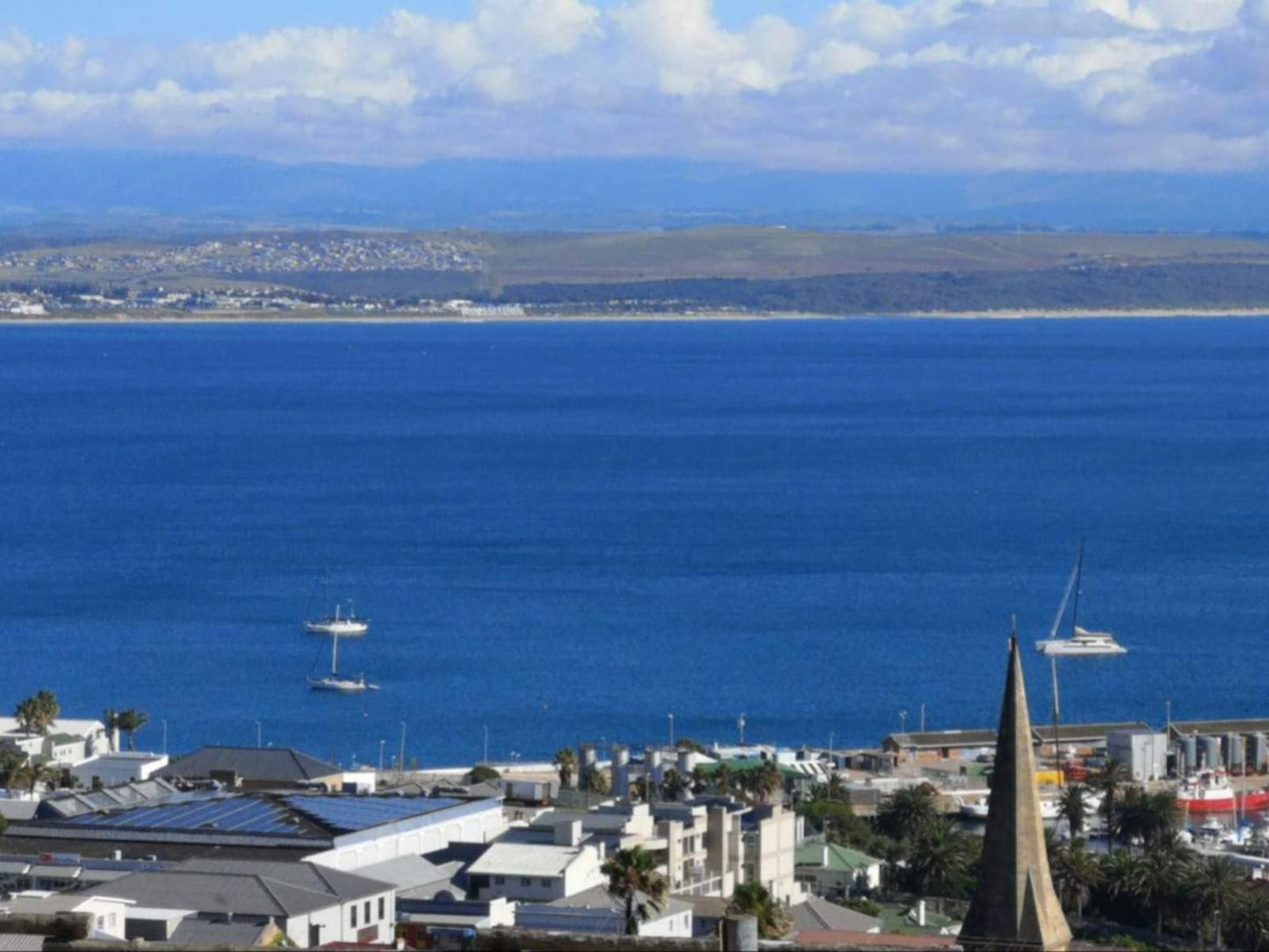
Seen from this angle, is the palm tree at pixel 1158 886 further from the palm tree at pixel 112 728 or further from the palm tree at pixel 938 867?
the palm tree at pixel 112 728

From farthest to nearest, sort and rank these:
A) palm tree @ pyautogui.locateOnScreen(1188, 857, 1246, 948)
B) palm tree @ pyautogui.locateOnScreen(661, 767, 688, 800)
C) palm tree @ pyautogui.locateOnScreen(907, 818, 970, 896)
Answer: palm tree @ pyautogui.locateOnScreen(661, 767, 688, 800)
palm tree @ pyautogui.locateOnScreen(907, 818, 970, 896)
palm tree @ pyautogui.locateOnScreen(1188, 857, 1246, 948)

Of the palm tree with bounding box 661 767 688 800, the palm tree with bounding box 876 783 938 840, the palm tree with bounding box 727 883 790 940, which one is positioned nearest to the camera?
the palm tree with bounding box 727 883 790 940

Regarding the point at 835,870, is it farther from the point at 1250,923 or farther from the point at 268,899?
the point at 268,899

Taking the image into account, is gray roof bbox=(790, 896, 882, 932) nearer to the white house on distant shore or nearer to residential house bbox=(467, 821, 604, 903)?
residential house bbox=(467, 821, 604, 903)

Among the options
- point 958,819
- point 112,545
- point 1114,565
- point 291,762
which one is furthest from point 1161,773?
point 112,545

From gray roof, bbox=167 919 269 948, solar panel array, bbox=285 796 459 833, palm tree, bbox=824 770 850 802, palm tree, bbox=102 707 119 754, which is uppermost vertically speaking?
gray roof, bbox=167 919 269 948

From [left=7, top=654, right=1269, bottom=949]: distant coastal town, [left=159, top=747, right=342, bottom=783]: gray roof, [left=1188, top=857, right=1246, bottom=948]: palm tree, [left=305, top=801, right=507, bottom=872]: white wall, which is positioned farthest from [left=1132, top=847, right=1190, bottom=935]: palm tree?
[left=159, top=747, right=342, bottom=783]: gray roof
